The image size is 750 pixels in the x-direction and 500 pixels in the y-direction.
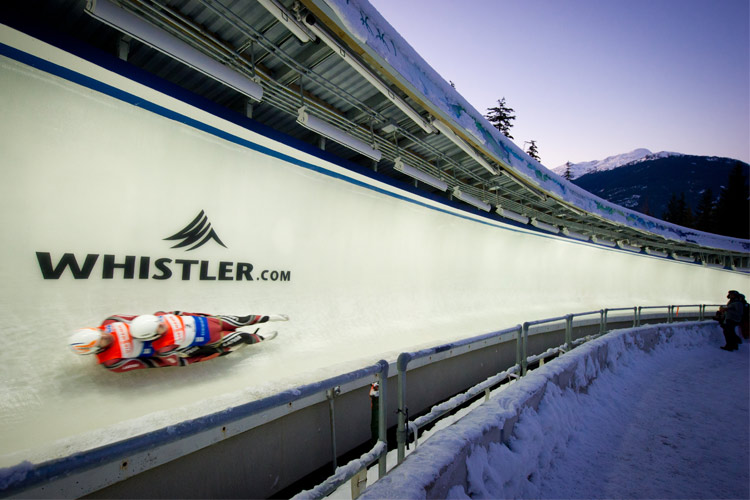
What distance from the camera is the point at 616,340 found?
467cm

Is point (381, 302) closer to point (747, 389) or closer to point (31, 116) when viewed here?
point (31, 116)

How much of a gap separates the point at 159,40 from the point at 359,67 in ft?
4.68

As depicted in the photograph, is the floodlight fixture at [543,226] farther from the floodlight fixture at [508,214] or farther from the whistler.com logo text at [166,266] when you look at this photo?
the whistler.com logo text at [166,266]

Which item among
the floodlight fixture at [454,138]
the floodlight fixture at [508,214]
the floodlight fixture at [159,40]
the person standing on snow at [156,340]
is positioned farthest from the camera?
the floodlight fixture at [508,214]

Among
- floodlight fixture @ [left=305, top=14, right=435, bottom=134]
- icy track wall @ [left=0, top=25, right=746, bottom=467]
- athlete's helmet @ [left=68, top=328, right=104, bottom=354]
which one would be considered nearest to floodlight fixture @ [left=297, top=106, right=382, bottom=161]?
icy track wall @ [left=0, top=25, right=746, bottom=467]

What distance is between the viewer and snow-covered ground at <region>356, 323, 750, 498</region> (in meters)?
1.64

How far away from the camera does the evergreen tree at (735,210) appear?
42.1 metres

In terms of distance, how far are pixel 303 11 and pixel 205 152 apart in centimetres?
147

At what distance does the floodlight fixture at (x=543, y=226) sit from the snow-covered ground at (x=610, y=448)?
5.37 m

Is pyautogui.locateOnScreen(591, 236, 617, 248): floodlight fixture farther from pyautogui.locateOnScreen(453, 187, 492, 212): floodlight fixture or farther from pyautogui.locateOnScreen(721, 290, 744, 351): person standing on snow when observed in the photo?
pyautogui.locateOnScreen(453, 187, 492, 212): floodlight fixture

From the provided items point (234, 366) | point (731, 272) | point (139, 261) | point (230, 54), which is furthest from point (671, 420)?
point (731, 272)

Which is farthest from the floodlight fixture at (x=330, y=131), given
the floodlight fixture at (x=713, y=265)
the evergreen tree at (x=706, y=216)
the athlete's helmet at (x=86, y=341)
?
the evergreen tree at (x=706, y=216)

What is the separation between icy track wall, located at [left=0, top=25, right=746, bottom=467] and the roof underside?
20.6 inches

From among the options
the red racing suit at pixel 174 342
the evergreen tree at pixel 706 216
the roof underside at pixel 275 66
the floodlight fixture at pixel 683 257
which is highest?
the evergreen tree at pixel 706 216
